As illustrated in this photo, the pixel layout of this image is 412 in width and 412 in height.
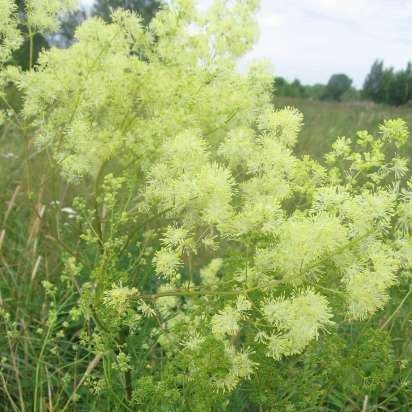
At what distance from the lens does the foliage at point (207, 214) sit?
1.39 metres

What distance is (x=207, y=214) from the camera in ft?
4.98

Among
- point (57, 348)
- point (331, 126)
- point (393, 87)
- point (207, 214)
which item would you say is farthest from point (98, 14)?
point (393, 87)

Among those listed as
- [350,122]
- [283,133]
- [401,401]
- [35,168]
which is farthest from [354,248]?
[350,122]

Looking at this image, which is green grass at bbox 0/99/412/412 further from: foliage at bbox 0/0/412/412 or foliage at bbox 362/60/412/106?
foliage at bbox 362/60/412/106

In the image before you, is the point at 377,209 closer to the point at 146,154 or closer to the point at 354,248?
the point at 354,248

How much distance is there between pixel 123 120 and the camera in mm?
2354

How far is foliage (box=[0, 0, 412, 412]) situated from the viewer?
1386mm

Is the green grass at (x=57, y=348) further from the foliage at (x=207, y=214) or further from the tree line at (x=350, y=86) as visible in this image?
the tree line at (x=350, y=86)

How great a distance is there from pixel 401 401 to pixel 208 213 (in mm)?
1810

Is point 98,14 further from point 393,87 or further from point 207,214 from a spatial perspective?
point 393,87

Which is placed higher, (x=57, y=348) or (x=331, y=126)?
(x=331, y=126)

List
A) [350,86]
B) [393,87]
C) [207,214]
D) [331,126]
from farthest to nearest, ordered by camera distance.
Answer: [350,86]
[393,87]
[331,126]
[207,214]

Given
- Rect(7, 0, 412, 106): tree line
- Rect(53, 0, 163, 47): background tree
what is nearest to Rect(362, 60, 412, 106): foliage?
Rect(7, 0, 412, 106): tree line

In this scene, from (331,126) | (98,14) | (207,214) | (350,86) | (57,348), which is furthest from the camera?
(350,86)
